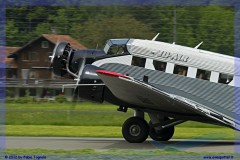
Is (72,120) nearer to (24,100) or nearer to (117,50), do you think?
(24,100)

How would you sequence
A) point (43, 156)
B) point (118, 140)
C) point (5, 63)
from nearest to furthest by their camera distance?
point (43, 156) → point (118, 140) → point (5, 63)

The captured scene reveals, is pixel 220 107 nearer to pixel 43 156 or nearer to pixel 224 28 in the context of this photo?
pixel 43 156

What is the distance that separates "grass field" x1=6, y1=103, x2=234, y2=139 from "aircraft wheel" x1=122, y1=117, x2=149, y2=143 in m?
3.95

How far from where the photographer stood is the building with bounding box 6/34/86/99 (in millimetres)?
26453

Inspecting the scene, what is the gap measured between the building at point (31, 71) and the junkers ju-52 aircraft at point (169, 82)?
970cm

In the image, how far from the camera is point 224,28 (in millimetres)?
24688

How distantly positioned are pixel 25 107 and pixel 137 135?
1102cm

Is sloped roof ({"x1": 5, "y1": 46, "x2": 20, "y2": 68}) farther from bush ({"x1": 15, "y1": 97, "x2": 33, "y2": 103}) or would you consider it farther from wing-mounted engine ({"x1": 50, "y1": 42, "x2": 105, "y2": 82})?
wing-mounted engine ({"x1": 50, "y1": 42, "x2": 105, "y2": 82})

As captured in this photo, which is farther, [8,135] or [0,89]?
[0,89]

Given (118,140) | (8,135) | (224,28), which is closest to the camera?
(118,140)

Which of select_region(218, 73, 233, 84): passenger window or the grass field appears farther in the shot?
the grass field

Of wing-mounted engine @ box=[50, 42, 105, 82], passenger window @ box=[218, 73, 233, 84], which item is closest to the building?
wing-mounted engine @ box=[50, 42, 105, 82]

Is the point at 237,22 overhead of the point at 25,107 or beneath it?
overhead

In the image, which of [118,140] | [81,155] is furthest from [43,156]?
[118,140]
